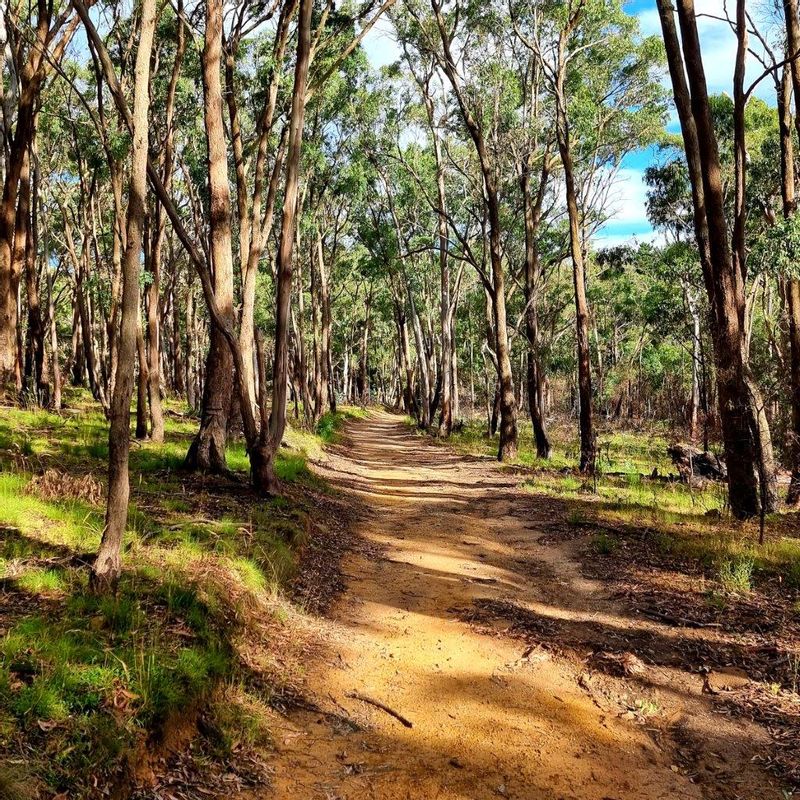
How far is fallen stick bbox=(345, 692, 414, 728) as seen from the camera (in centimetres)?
376

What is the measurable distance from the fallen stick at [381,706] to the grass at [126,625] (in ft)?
1.99

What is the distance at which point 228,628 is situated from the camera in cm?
432

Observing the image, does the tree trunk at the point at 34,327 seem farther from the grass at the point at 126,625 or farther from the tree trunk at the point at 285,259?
the tree trunk at the point at 285,259

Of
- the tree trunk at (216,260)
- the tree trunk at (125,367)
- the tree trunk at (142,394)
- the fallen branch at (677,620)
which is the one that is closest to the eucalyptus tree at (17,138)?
the tree trunk at (142,394)

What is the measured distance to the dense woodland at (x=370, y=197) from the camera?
8172mm

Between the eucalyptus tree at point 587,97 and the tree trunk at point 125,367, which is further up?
the eucalyptus tree at point 587,97

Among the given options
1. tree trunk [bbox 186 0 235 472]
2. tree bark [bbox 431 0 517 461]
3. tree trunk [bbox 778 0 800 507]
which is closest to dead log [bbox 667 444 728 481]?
tree bark [bbox 431 0 517 461]

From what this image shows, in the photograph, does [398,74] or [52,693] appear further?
[398,74]

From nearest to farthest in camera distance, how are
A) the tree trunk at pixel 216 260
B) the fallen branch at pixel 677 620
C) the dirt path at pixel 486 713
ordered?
the dirt path at pixel 486 713 → the fallen branch at pixel 677 620 → the tree trunk at pixel 216 260

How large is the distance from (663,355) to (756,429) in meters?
36.0

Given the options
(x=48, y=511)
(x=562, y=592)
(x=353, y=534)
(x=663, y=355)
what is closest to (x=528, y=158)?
(x=353, y=534)

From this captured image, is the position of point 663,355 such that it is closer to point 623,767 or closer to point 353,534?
point 353,534

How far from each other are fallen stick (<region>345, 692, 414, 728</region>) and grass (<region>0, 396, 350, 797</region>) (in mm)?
605

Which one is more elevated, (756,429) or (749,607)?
(756,429)
